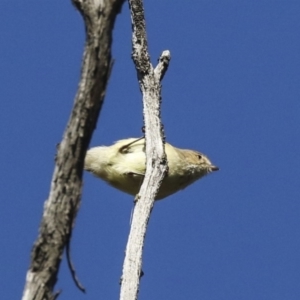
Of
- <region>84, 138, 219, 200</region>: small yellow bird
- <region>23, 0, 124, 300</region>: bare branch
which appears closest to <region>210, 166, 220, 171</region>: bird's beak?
<region>84, 138, 219, 200</region>: small yellow bird

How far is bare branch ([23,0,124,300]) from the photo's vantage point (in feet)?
13.1

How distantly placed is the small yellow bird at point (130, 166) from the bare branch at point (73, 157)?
18.4ft

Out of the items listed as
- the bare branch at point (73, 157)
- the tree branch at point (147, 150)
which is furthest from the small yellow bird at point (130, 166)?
the bare branch at point (73, 157)

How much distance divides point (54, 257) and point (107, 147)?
A: 20.5 ft

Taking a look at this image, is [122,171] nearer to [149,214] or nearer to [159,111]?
[159,111]

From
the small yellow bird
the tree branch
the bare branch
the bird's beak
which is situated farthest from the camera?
the bird's beak

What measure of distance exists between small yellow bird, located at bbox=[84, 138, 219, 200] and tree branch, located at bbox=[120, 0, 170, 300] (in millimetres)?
1198

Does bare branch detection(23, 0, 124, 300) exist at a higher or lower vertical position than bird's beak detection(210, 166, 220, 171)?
lower

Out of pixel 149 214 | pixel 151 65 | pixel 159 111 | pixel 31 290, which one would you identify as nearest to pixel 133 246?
pixel 149 214

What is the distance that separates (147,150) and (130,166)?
1505 millimetres

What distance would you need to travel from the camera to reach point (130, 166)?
980 centimetres

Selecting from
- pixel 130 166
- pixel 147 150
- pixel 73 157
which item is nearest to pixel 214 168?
pixel 130 166

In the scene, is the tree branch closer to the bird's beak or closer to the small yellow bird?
the small yellow bird

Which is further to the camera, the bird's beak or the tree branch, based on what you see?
the bird's beak
